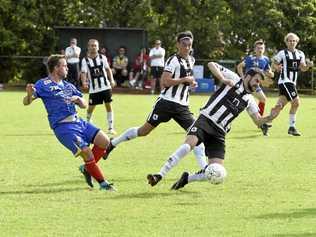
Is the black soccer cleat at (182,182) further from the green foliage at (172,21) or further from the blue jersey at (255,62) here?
the green foliage at (172,21)

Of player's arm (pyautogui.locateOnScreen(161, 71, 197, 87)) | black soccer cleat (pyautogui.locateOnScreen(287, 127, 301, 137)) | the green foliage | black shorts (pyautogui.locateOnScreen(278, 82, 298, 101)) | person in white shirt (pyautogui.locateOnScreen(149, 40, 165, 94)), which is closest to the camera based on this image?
player's arm (pyautogui.locateOnScreen(161, 71, 197, 87))

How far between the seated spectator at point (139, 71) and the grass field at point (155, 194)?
18687 millimetres

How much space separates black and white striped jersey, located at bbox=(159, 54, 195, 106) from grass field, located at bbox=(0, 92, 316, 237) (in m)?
1.06

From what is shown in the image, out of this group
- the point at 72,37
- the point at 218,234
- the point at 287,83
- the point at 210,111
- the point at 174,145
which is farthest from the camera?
the point at 72,37

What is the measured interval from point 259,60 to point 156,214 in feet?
34.6

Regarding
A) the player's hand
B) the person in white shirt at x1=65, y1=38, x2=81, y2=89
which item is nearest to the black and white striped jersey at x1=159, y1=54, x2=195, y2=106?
the player's hand

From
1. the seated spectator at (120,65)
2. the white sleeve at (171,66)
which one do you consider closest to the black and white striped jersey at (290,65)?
the white sleeve at (171,66)

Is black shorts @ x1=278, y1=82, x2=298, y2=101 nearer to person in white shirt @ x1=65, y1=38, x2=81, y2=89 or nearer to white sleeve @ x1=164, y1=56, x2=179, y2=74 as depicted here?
white sleeve @ x1=164, y1=56, x2=179, y2=74

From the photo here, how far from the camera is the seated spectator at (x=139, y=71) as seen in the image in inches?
1383

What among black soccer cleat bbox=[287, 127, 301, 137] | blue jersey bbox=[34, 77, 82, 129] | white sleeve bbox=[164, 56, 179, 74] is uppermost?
white sleeve bbox=[164, 56, 179, 74]

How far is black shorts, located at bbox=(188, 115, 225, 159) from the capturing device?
1002cm

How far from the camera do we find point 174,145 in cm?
1516

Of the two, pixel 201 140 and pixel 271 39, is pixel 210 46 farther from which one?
pixel 201 140

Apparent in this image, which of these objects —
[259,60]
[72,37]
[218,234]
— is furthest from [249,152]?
[72,37]
